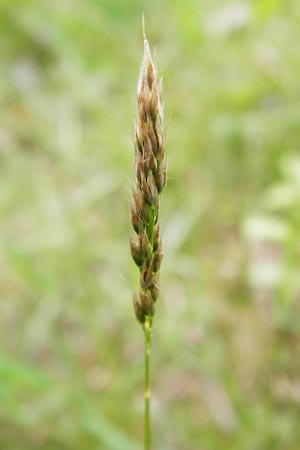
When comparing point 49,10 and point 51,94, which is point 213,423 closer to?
point 51,94

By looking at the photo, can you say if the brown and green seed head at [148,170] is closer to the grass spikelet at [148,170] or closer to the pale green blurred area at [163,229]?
the grass spikelet at [148,170]

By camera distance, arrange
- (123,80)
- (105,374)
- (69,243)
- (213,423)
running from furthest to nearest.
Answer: (123,80) → (69,243) → (105,374) → (213,423)

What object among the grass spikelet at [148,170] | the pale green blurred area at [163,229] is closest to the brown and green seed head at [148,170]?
the grass spikelet at [148,170]

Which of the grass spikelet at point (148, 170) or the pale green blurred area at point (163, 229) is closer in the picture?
the grass spikelet at point (148, 170)

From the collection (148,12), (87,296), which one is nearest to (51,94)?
(148,12)

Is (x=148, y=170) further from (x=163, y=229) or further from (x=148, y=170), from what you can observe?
(x=163, y=229)

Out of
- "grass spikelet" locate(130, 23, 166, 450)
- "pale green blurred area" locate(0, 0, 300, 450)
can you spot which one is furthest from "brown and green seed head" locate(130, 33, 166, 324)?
"pale green blurred area" locate(0, 0, 300, 450)

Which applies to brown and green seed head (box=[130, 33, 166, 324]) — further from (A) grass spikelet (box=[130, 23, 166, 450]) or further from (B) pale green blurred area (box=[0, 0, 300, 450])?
(B) pale green blurred area (box=[0, 0, 300, 450])

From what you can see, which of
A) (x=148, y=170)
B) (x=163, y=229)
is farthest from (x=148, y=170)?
(x=163, y=229)
